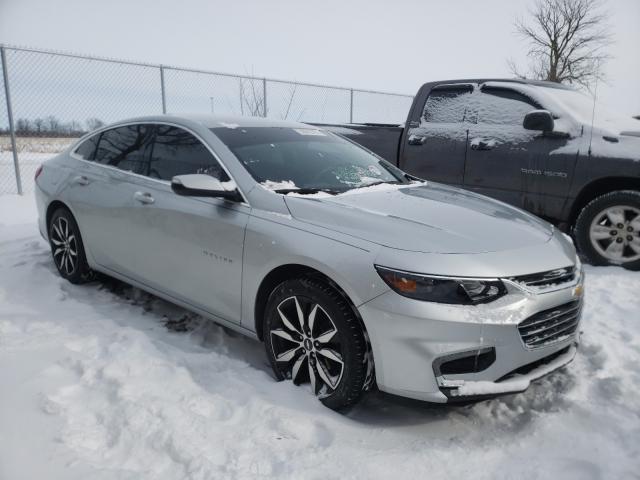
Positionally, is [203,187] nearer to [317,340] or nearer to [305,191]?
[305,191]

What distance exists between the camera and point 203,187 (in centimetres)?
293

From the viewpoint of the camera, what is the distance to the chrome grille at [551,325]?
7.88 ft

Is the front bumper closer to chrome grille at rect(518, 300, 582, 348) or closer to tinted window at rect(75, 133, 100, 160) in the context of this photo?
chrome grille at rect(518, 300, 582, 348)

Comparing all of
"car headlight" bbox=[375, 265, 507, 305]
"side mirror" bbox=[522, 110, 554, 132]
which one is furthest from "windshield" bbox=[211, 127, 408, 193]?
"side mirror" bbox=[522, 110, 554, 132]

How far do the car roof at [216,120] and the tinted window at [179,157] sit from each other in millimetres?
84

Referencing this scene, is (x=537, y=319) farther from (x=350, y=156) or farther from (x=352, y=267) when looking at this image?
(x=350, y=156)

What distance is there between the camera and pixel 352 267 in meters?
2.44

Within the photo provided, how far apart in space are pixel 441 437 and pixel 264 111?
9.86 m

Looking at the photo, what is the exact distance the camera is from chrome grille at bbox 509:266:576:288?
8.00 feet

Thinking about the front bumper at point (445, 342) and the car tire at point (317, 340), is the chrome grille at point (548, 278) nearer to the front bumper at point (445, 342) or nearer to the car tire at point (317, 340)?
the front bumper at point (445, 342)

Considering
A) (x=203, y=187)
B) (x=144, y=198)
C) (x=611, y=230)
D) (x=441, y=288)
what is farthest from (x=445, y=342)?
(x=611, y=230)

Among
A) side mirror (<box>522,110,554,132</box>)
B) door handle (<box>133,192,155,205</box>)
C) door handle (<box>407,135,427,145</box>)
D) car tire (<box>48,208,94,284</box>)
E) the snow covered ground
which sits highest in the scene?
side mirror (<box>522,110,554,132</box>)

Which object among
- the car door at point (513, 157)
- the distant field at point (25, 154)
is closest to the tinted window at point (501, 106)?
the car door at point (513, 157)

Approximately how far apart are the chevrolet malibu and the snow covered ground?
0.27m
